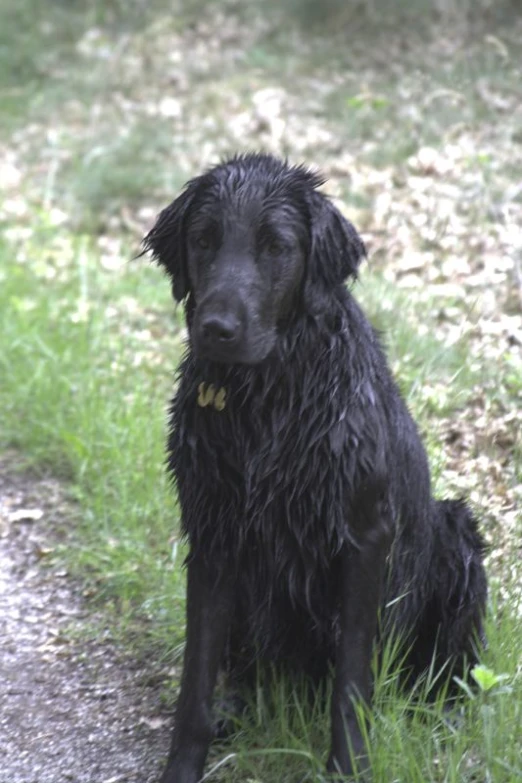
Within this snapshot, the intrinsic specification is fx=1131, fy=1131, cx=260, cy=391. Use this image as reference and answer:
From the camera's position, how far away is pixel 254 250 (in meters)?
3.12

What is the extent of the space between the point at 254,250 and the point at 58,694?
182 cm

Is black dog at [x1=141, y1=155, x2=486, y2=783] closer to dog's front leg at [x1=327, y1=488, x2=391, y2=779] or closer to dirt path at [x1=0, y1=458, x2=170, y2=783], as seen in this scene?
dog's front leg at [x1=327, y1=488, x2=391, y2=779]

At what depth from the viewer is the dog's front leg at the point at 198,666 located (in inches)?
132

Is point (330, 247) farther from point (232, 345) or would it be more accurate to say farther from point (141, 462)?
point (141, 462)

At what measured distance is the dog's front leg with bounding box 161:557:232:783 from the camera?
3350 millimetres

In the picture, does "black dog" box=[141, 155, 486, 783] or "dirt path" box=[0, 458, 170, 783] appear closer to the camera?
"black dog" box=[141, 155, 486, 783]

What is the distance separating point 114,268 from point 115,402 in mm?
2041

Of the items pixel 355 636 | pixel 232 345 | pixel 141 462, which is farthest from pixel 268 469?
pixel 141 462

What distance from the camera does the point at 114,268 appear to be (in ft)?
24.7

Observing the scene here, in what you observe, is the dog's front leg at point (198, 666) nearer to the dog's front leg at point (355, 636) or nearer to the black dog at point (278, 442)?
the black dog at point (278, 442)

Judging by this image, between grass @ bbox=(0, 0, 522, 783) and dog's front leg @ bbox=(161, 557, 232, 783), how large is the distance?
144 millimetres

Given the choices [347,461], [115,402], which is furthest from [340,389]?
[115,402]

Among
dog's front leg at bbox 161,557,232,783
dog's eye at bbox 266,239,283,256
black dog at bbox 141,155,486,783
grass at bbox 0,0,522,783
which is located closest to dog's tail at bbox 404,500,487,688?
grass at bbox 0,0,522,783

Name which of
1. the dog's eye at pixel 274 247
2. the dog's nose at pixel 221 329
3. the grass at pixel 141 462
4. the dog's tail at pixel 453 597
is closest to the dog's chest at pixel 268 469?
the dog's nose at pixel 221 329
